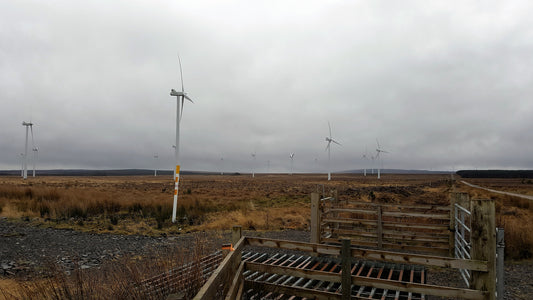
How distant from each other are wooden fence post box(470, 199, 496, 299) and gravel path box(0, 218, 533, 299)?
3348mm

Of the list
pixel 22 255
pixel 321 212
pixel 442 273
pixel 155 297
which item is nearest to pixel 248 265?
pixel 155 297

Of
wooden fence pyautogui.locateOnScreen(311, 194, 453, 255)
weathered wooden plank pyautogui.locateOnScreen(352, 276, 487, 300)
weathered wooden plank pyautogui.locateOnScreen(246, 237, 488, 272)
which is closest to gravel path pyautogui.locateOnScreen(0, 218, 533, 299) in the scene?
wooden fence pyautogui.locateOnScreen(311, 194, 453, 255)

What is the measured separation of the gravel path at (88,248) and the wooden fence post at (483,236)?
335cm

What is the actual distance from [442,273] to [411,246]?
3.74ft

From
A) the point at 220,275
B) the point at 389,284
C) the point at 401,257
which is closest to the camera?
the point at 220,275

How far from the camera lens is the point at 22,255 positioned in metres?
11.0

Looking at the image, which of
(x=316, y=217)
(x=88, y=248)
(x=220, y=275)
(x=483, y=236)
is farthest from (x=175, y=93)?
(x=483, y=236)

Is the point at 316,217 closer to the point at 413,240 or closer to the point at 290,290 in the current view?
the point at 413,240

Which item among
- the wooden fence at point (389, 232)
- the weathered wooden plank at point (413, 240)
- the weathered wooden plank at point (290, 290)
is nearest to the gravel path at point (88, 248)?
the weathered wooden plank at point (413, 240)

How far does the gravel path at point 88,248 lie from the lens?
8.58m

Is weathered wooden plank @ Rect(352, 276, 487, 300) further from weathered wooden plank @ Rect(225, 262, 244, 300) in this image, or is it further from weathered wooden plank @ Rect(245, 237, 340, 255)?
weathered wooden plank @ Rect(225, 262, 244, 300)

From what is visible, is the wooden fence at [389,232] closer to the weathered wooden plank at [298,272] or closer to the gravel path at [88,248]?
the gravel path at [88,248]

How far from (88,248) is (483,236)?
12752 millimetres

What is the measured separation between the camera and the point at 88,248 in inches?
479
